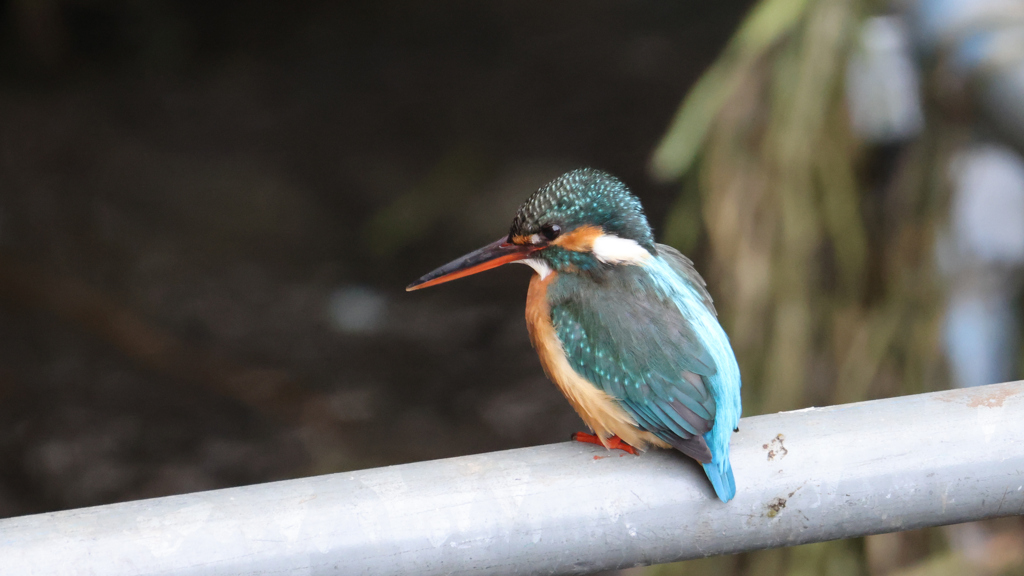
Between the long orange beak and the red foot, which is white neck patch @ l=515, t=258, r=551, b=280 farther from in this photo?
the red foot

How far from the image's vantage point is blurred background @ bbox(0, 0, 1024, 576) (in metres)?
1.78

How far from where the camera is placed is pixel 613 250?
1.16 meters

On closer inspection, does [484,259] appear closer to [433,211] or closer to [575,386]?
[575,386]

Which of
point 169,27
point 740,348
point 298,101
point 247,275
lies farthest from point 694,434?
point 169,27

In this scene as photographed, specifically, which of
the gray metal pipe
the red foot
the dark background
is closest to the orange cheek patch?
the red foot

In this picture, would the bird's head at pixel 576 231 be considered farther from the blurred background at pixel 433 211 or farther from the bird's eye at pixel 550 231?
the blurred background at pixel 433 211

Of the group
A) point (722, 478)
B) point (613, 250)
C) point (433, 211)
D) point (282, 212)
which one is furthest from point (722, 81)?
point (282, 212)

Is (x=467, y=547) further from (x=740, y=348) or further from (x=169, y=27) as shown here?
(x=169, y=27)

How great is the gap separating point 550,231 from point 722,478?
41 cm

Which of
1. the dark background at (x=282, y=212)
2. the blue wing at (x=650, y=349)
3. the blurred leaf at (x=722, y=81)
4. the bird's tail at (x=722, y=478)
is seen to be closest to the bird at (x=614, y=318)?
the blue wing at (x=650, y=349)

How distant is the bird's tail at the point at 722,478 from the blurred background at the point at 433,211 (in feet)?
1.98

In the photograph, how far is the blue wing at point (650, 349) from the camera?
1.03 meters

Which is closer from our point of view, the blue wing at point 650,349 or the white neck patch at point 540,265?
the blue wing at point 650,349

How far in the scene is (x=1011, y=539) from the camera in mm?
1825
